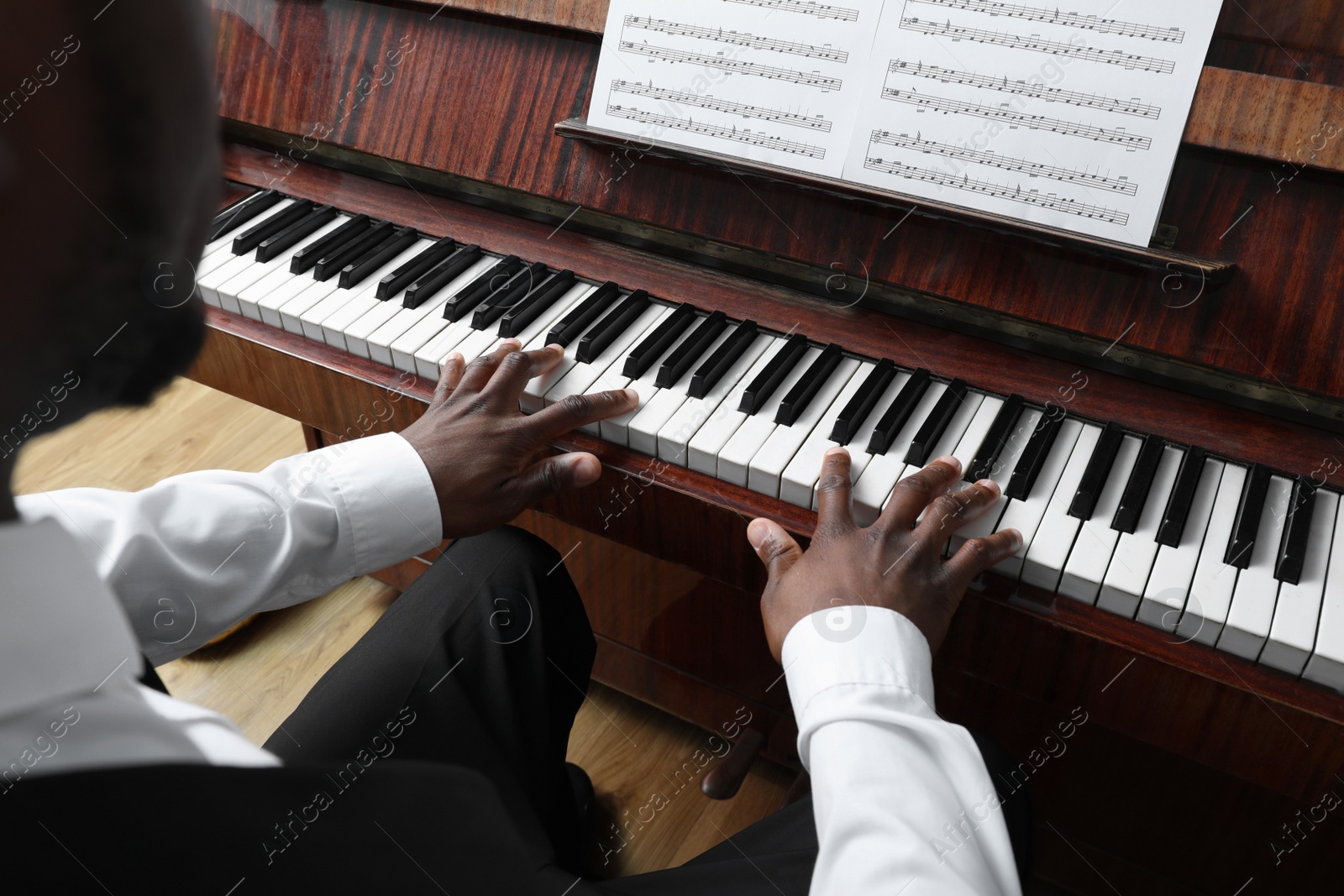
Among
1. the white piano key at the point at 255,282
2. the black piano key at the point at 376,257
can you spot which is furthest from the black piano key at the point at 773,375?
the white piano key at the point at 255,282

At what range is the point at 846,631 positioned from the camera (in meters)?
0.87

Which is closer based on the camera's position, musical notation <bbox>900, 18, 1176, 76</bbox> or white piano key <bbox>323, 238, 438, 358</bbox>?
musical notation <bbox>900, 18, 1176, 76</bbox>

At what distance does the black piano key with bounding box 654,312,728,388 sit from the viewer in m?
1.16

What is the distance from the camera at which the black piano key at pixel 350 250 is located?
136 centimetres

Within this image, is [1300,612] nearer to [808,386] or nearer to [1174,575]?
[1174,575]

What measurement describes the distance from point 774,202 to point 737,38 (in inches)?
8.9

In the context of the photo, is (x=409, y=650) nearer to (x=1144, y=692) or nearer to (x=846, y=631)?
(x=846, y=631)

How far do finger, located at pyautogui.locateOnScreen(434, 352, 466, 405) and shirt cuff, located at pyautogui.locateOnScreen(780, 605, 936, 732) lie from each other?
56 centimetres

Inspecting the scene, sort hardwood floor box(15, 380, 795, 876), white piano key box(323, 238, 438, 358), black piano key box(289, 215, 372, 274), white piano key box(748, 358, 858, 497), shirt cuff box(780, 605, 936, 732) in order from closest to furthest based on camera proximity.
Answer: shirt cuff box(780, 605, 936, 732) → white piano key box(748, 358, 858, 497) → white piano key box(323, 238, 438, 358) → black piano key box(289, 215, 372, 274) → hardwood floor box(15, 380, 795, 876)

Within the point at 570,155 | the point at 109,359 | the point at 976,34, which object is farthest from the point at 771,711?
the point at 109,359

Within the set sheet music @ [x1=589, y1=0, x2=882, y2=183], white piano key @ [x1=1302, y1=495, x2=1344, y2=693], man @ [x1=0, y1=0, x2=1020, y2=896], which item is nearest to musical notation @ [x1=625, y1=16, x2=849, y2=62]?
sheet music @ [x1=589, y1=0, x2=882, y2=183]

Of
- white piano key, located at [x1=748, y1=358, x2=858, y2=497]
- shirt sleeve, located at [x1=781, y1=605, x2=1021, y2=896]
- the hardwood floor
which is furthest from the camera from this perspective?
the hardwood floor

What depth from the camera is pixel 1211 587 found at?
90cm

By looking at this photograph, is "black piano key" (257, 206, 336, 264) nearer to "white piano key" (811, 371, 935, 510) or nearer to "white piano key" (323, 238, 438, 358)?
"white piano key" (323, 238, 438, 358)
